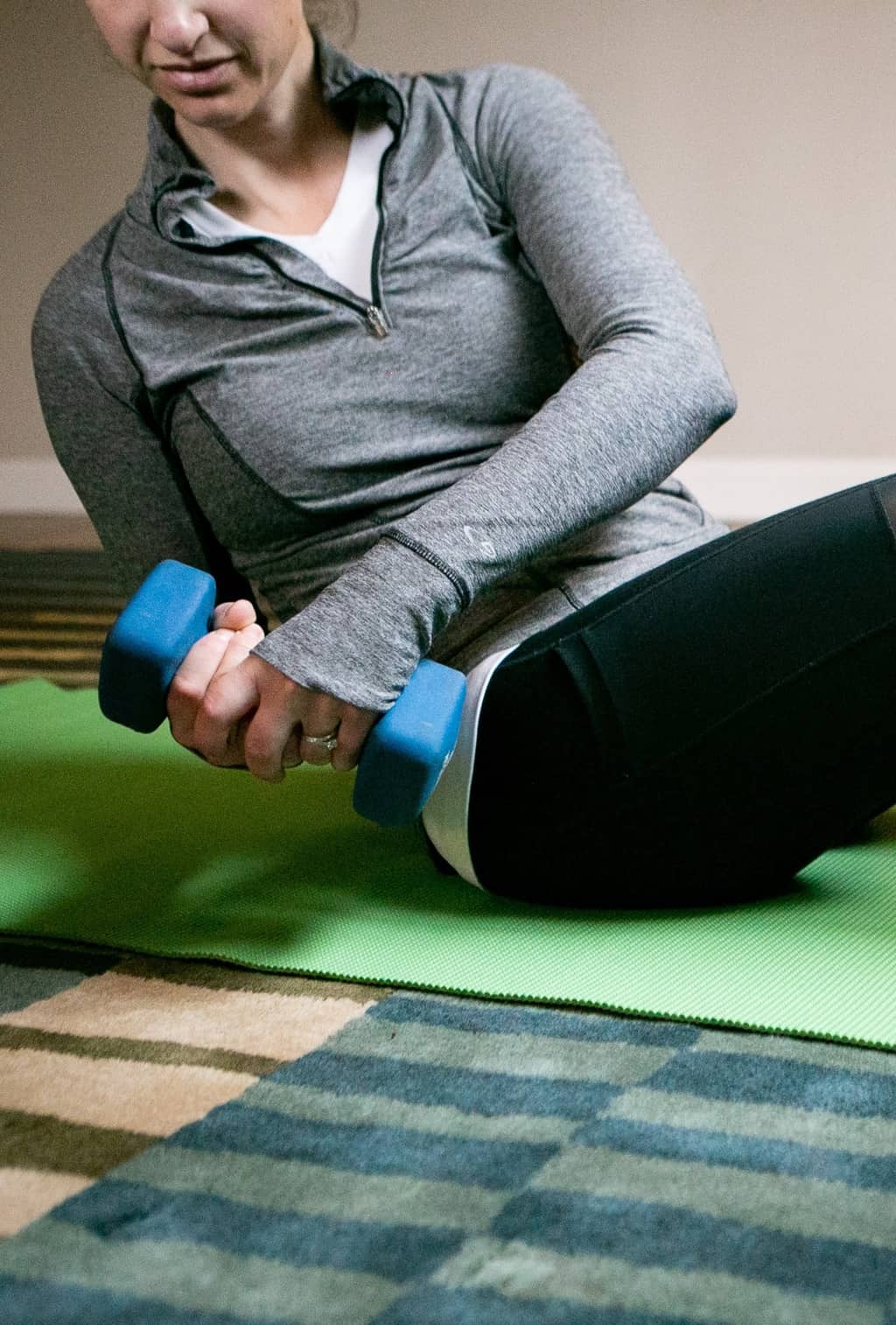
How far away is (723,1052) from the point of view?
839mm

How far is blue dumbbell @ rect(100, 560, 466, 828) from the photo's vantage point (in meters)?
0.89

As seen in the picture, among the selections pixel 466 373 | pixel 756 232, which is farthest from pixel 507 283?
pixel 756 232

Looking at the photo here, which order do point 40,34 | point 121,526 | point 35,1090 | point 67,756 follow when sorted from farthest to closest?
point 40,34 → point 67,756 → point 121,526 → point 35,1090

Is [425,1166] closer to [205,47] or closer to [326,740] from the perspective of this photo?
[326,740]

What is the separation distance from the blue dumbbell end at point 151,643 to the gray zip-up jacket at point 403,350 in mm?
141

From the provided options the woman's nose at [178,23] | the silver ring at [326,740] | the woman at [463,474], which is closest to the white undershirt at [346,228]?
the woman at [463,474]

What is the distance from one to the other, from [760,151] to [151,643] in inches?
118

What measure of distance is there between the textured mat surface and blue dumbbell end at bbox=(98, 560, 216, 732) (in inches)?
8.4

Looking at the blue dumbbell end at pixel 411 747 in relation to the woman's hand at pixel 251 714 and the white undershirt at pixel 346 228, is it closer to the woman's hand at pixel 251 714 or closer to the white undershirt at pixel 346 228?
the woman's hand at pixel 251 714

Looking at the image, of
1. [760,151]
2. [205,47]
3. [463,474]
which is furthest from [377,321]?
[760,151]

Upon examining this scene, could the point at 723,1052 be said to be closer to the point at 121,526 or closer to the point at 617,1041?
the point at 617,1041

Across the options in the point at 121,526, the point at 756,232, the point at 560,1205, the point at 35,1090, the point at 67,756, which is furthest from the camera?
the point at 756,232

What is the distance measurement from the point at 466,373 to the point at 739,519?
8.65ft

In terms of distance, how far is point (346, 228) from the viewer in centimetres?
115
